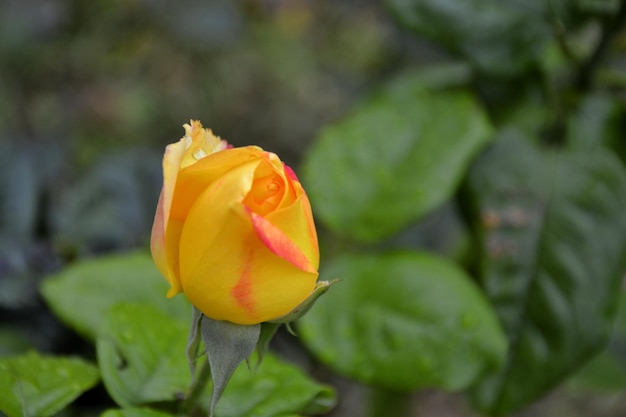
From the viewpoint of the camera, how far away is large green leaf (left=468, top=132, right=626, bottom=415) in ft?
2.62

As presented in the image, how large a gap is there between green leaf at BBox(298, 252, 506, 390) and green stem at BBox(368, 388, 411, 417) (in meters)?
0.23

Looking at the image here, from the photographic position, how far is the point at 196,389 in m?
0.51

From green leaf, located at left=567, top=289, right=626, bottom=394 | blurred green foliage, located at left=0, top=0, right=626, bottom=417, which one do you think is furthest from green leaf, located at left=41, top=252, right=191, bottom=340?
green leaf, located at left=567, top=289, right=626, bottom=394

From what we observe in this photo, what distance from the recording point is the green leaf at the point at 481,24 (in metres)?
0.86

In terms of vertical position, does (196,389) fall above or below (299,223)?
below

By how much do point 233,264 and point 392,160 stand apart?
0.53 meters

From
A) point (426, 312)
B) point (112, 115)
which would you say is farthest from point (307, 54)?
point (426, 312)

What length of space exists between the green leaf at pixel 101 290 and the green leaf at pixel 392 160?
226 millimetres

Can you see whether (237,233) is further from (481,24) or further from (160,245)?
(481,24)

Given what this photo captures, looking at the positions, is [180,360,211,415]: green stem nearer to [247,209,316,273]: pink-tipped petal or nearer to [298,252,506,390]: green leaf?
[247,209,316,273]: pink-tipped petal

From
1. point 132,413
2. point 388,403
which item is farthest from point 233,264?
point 388,403

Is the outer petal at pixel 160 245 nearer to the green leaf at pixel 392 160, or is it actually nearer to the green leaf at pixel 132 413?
the green leaf at pixel 132 413

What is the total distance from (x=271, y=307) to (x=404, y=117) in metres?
0.59

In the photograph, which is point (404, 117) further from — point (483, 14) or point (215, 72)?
point (215, 72)
